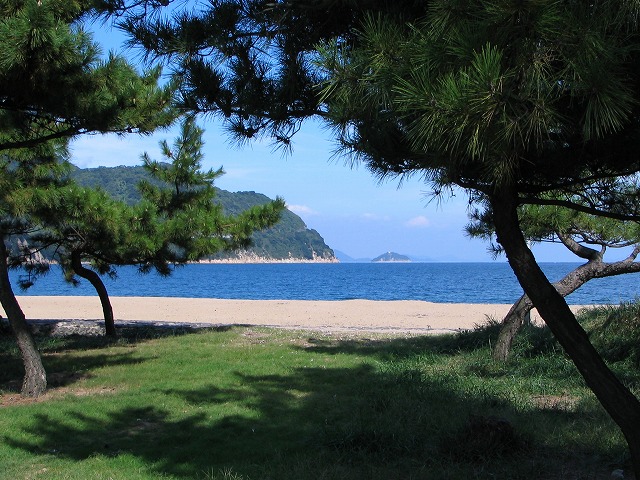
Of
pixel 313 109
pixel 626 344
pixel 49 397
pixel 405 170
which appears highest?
pixel 313 109

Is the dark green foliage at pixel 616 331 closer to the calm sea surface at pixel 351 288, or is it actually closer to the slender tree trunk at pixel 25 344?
the slender tree trunk at pixel 25 344

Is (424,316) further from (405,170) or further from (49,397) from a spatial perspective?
(405,170)

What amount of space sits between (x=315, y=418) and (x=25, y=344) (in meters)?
3.70

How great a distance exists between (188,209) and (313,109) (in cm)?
891

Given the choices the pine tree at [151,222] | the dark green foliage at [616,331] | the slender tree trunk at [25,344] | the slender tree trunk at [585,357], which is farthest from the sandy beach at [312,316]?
the slender tree trunk at [585,357]

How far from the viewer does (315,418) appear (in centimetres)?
588

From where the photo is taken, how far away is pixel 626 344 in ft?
28.0

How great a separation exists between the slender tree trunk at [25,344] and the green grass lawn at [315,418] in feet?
0.68

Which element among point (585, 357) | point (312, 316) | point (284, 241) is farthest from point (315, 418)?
point (284, 241)

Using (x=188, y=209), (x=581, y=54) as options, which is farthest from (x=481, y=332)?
(x=581, y=54)

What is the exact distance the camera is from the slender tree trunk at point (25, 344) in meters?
7.24

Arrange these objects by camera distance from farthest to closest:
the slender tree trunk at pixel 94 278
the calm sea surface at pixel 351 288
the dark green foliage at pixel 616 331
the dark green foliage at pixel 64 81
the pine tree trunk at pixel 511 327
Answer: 1. the calm sea surface at pixel 351 288
2. the slender tree trunk at pixel 94 278
3. the pine tree trunk at pixel 511 327
4. the dark green foliage at pixel 616 331
5. the dark green foliage at pixel 64 81

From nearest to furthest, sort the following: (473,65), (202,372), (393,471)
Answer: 1. (473,65)
2. (393,471)
3. (202,372)

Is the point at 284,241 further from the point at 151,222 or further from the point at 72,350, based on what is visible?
the point at 151,222
